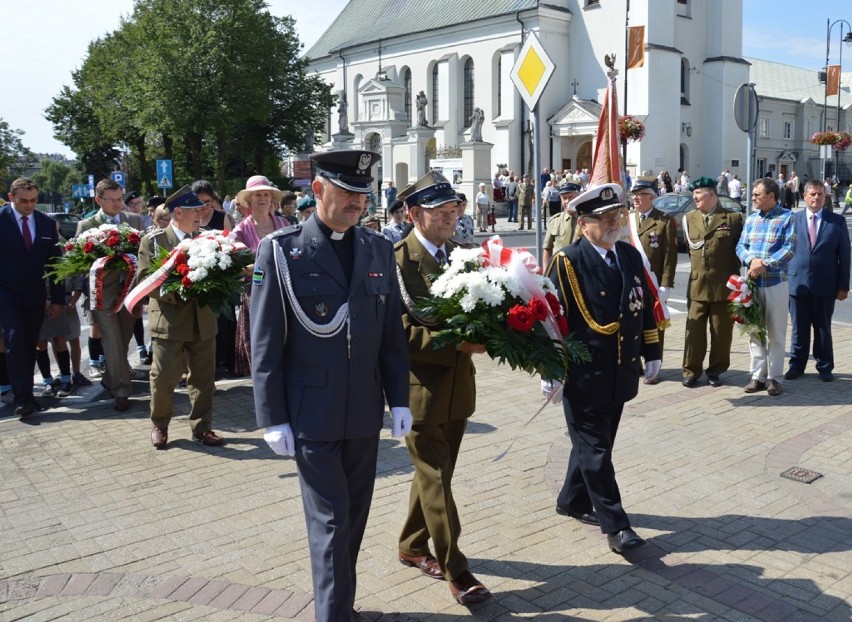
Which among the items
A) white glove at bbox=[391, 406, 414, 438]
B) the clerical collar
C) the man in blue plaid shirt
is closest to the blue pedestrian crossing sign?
the man in blue plaid shirt

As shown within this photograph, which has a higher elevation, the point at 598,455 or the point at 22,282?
the point at 22,282

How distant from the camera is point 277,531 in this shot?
5.38 meters

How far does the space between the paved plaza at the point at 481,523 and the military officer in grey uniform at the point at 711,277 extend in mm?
867

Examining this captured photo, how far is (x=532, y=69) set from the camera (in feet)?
27.1

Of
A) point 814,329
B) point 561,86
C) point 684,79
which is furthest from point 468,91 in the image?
point 814,329

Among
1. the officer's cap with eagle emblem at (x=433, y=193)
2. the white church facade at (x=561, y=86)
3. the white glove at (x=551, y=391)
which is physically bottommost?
the white glove at (x=551, y=391)

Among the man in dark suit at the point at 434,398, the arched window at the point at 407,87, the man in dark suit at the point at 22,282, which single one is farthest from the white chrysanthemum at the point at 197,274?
the arched window at the point at 407,87

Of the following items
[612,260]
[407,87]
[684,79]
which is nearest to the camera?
[612,260]

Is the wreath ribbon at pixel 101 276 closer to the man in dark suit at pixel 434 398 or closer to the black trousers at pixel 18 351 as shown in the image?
the black trousers at pixel 18 351

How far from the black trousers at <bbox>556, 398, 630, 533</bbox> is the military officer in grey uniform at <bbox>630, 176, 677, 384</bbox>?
4271 mm

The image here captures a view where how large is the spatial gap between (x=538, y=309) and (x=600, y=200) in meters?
1.03

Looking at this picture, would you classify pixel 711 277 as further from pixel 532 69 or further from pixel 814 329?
pixel 532 69

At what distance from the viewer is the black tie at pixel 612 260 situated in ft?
17.0

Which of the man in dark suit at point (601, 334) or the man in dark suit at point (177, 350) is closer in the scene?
the man in dark suit at point (601, 334)
